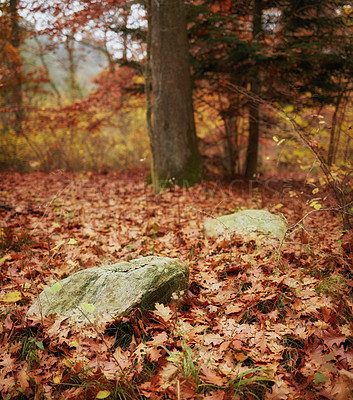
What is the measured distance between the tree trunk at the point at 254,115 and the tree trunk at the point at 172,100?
1.65 metres

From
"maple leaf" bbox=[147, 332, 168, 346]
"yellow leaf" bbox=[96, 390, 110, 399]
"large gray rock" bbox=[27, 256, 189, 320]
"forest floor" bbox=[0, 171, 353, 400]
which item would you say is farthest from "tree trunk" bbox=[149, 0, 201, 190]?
"yellow leaf" bbox=[96, 390, 110, 399]

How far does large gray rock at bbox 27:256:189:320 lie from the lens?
235 cm

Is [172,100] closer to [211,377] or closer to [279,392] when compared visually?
[211,377]

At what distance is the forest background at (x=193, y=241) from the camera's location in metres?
→ 1.93

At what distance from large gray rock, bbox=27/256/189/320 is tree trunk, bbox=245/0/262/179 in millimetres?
4972

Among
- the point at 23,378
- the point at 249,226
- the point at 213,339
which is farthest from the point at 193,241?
the point at 23,378

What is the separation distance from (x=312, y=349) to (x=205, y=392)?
2.90ft

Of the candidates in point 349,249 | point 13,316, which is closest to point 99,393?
point 13,316

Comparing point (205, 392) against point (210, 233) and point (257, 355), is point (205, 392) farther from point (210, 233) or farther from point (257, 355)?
point (210, 233)

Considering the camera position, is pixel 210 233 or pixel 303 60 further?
pixel 303 60

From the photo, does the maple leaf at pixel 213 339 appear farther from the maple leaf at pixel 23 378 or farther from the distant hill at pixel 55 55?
the distant hill at pixel 55 55

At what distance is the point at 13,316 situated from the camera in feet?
8.23

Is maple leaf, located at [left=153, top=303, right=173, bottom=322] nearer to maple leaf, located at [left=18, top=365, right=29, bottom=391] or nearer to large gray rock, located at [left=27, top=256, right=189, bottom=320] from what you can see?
large gray rock, located at [left=27, top=256, right=189, bottom=320]

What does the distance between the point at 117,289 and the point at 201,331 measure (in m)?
0.82
